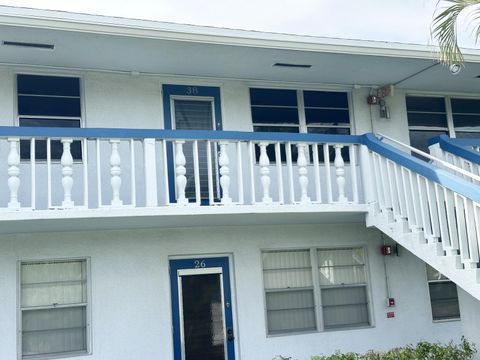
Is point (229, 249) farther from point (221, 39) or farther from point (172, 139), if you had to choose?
point (221, 39)

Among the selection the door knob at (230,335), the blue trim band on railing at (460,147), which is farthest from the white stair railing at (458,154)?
the door knob at (230,335)

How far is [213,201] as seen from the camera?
8070 millimetres

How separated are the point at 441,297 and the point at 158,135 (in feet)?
17.8

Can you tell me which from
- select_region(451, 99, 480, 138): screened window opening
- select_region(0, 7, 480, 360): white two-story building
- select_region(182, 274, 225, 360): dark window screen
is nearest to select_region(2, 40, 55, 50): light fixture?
select_region(0, 7, 480, 360): white two-story building

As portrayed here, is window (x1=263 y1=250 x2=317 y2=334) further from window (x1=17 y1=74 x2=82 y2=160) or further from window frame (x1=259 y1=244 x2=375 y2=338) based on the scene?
window (x1=17 y1=74 x2=82 y2=160)

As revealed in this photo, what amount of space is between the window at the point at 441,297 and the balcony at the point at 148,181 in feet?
5.96

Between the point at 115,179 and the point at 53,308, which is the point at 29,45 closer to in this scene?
the point at 115,179

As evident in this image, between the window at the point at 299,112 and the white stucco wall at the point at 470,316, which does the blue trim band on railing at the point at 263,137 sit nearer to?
the window at the point at 299,112

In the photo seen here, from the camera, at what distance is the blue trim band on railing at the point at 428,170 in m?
6.33

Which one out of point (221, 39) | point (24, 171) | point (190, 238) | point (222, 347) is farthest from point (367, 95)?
point (24, 171)

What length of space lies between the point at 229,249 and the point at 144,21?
11.2 ft

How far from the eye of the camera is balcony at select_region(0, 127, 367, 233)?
7.00m

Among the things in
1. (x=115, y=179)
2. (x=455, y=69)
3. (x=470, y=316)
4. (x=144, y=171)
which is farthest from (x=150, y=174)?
(x=455, y=69)

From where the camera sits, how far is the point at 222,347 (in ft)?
27.7
